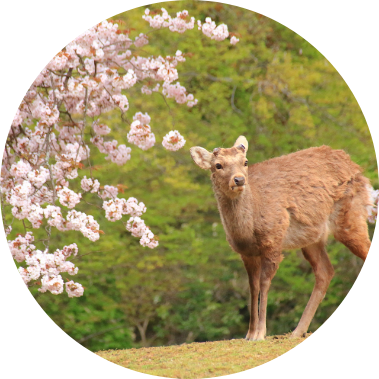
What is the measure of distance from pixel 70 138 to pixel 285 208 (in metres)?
3.54

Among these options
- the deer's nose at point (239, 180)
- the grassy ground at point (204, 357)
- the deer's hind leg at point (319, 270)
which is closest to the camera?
the grassy ground at point (204, 357)

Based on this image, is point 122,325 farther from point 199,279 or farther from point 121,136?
point 121,136

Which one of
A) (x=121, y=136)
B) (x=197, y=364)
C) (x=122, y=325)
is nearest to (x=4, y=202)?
(x=197, y=364)

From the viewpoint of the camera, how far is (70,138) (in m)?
9.48

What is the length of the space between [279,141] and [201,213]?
11.0 feet

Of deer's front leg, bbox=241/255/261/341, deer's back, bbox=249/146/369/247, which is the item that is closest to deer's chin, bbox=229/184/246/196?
deer's back, bbox=249/146/369/247

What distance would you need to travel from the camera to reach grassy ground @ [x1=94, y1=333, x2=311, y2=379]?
766 centimetres

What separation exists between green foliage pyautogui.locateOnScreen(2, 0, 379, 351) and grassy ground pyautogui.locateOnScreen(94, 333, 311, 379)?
512cm

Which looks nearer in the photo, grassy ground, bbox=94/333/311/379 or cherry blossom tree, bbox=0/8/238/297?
grassy ground, bbox=94/333/311/379

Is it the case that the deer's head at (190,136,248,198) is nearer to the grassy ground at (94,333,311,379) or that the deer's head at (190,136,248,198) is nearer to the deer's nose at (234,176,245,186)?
the deer's nose at (234,176,245,186)

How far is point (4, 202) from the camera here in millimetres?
8469

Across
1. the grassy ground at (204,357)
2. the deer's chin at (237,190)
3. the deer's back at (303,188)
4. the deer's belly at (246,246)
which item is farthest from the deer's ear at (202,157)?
the grassy ground at (204,357)

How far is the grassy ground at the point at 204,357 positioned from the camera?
7.66m

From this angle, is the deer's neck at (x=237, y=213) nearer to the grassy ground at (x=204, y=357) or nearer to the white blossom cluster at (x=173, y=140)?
the white blossom cluster at (x=173, y=140)
